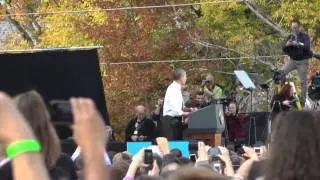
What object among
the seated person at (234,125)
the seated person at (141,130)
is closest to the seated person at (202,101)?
the seated person at (234,125)

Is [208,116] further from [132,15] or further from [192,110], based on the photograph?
[132,15]

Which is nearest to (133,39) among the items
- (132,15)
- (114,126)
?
(132,15)

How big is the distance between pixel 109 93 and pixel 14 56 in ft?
40.1

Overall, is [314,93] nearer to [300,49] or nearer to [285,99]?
[285,99]

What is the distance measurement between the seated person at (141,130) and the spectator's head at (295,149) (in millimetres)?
11999

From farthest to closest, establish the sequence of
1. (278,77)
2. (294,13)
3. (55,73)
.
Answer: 1. (294,13)
2. (278,77)
3. (55,73)

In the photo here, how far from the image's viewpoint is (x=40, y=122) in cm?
382

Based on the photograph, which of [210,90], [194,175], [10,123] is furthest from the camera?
[210,90]

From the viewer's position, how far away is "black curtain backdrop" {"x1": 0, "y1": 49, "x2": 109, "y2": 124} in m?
13.6

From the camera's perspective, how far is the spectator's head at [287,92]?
16031 millimetres

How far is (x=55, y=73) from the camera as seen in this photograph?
45.4ft

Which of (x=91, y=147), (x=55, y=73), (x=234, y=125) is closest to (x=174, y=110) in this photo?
(x=234, y=125)

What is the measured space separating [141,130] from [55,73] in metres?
2.40

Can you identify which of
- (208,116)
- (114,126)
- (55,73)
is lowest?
(114,126)
